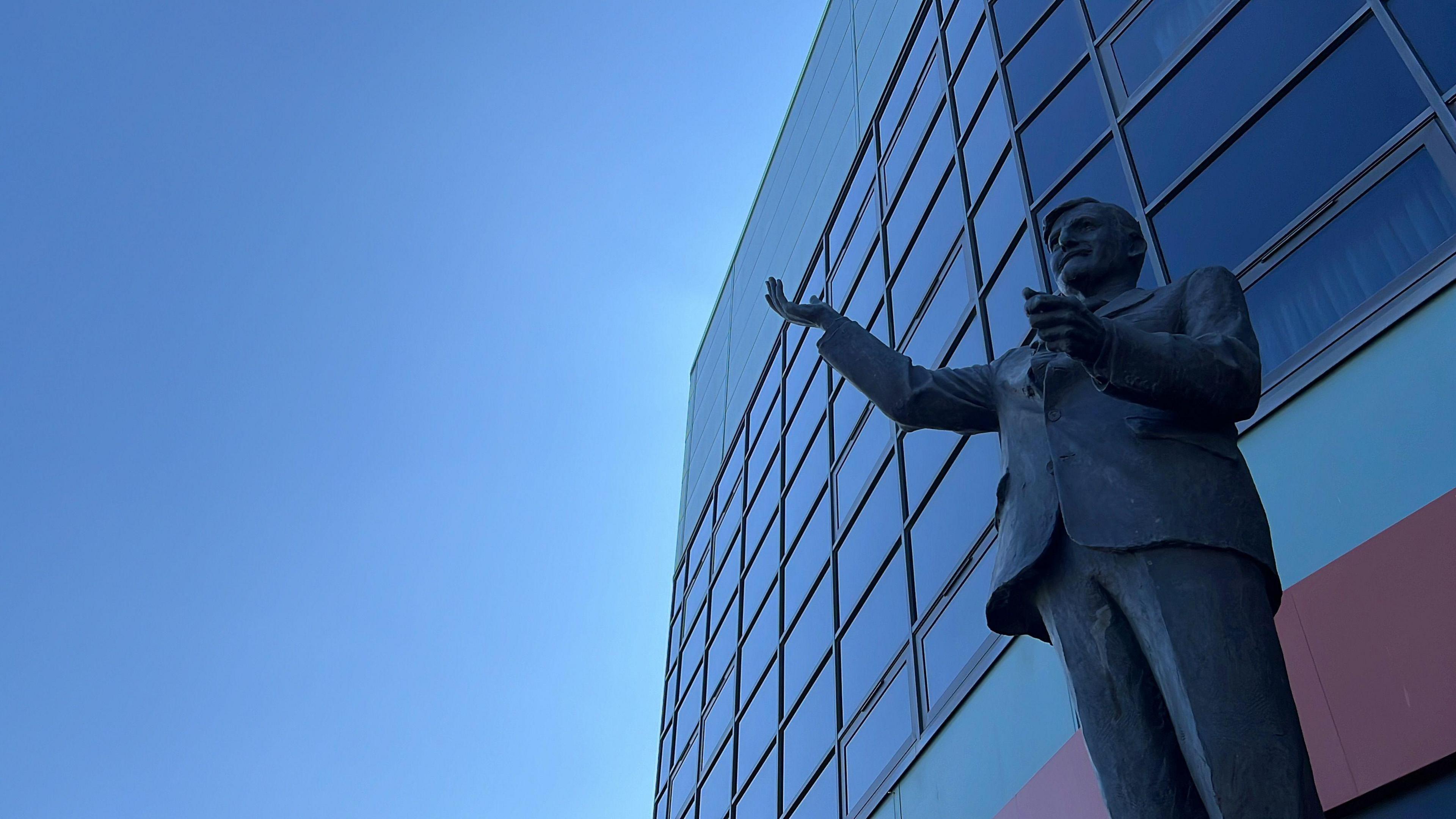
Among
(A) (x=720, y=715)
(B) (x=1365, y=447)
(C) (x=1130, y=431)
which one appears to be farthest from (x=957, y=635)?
(A) (x=720, y=715)

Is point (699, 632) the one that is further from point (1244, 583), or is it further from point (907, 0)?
point (1244, 583)

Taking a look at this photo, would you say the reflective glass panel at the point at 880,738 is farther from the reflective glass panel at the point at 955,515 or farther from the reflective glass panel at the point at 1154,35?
the reflective glass panel at the point at 1154,35

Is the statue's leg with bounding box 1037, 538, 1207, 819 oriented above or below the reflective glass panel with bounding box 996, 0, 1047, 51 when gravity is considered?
below

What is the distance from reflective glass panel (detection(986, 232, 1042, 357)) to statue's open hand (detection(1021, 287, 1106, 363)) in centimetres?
688

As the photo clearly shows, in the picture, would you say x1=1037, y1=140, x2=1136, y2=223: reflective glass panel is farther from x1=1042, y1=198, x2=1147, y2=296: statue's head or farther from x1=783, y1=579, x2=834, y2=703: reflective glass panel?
x1=1042, y1=198, x2=1147, y2=296: statue's head

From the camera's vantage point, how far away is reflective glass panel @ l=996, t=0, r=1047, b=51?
11.8 meters

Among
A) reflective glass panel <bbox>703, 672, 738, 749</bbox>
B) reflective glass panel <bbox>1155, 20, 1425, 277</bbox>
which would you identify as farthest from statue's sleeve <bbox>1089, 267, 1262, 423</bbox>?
reflective glass panel <bbox>703, 672, 738, 749</bbox>

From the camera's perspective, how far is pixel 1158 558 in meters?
3.03

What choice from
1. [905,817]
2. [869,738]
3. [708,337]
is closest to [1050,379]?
[905,817]

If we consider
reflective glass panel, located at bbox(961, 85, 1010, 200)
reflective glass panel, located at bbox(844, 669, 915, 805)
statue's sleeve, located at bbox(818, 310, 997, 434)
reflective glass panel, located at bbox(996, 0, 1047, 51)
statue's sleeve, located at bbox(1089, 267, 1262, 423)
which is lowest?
statue's sleeve, located at bbox(1089, 267, 1262, 423)

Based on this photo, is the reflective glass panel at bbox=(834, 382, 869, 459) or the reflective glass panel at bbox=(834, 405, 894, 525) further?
the reflective glass panel at bbox=(834, 382, 869, 459)

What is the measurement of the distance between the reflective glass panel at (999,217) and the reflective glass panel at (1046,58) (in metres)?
0.58

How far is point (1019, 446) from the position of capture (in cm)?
360

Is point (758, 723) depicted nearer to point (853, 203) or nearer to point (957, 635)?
point (957, 635)
